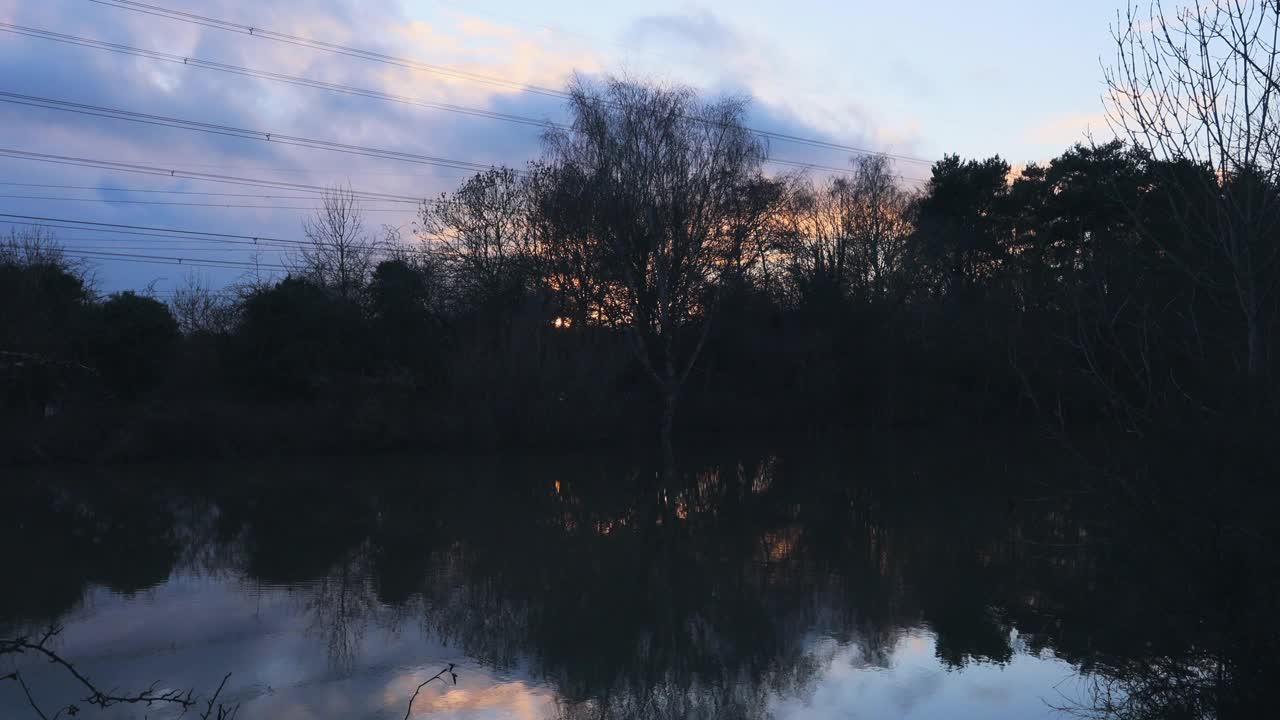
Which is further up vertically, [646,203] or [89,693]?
[646,203]

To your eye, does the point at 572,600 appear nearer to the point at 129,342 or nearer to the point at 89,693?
the point at 89,693

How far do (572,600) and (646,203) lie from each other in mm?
17990

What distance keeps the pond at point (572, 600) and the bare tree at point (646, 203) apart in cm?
983

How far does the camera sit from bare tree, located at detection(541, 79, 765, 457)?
1040 inches

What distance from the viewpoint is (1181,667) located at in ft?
17.8

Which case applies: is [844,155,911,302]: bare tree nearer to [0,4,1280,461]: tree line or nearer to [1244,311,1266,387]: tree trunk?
[0,4,1280,461]: tree line

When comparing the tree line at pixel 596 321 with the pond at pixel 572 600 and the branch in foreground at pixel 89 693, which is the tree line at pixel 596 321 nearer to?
the pond at pixel 572 600

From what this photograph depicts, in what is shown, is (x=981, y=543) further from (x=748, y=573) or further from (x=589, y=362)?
(x=589, y=362)

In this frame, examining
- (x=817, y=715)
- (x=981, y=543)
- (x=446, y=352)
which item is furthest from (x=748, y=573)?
(x=446, y=352)

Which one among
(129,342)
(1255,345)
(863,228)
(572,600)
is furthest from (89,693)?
(863,228)

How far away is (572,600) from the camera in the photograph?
9.70 metres

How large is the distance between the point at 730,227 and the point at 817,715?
21.2 meters

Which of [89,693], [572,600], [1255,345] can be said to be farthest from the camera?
[572,600]

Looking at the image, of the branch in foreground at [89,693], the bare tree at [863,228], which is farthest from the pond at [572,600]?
the bare tree at [863,228]
